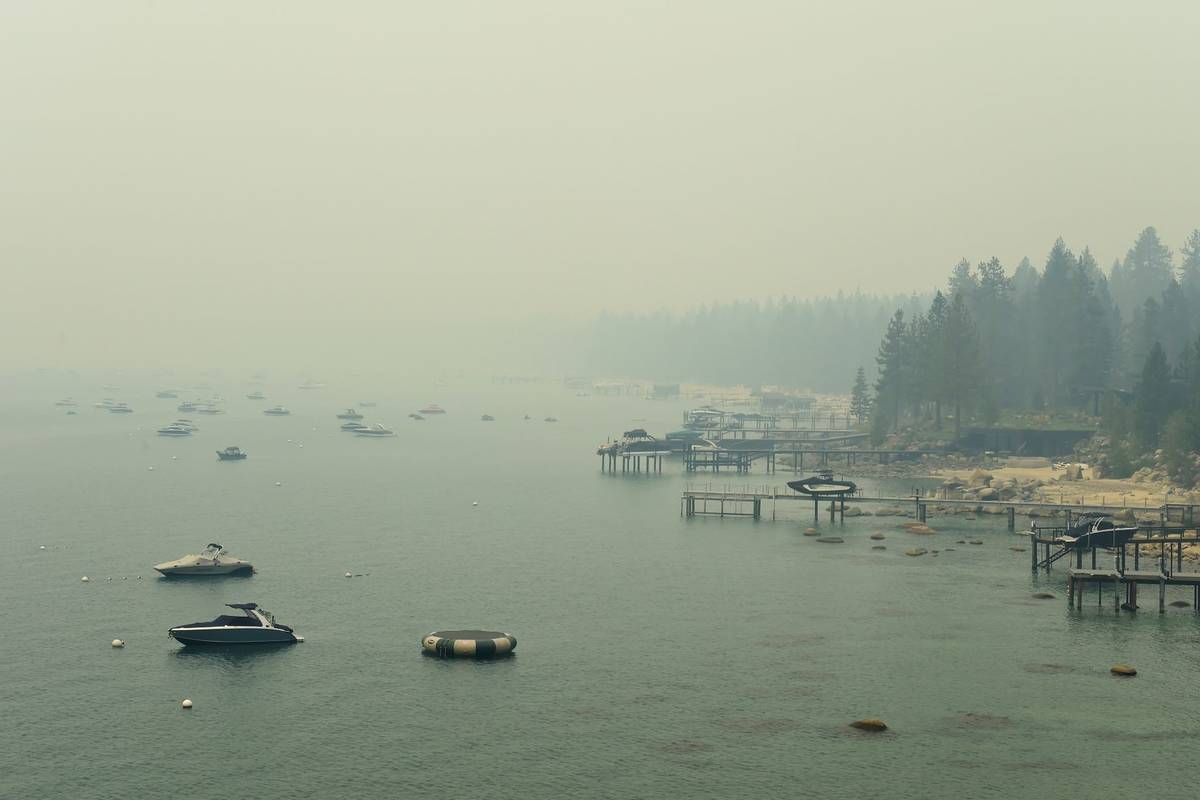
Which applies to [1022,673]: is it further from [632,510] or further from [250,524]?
[250,524]

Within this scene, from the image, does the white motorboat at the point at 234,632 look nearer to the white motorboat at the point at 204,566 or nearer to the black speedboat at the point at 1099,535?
the white motorboat at the point at 204,566

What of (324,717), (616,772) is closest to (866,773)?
(616,772)

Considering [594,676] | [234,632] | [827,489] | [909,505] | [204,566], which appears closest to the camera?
[594,676]

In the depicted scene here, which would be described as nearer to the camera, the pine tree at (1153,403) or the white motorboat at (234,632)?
the white motorboat at (234,632)

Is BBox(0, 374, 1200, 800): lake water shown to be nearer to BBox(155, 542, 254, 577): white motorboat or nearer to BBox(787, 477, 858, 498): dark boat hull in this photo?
BBox(155, 542, 254, 577): white motorboat

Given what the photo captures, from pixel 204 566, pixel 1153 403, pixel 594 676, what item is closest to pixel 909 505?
pixel 1153 403

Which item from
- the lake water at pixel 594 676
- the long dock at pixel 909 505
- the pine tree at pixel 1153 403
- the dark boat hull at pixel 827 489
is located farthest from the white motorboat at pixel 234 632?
the pine tree at pixel 1153 403

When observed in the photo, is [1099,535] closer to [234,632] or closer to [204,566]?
[234,632]
